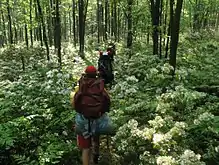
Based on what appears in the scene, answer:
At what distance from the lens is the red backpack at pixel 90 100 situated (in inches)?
221

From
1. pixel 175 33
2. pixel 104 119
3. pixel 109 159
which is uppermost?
pixel 175 33

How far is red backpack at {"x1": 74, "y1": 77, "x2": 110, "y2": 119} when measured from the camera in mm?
5605

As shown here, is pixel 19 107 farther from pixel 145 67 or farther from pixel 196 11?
pixel 196 11

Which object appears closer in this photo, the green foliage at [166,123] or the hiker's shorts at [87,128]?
the hiker's shorts at [87,128]

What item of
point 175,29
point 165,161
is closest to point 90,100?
point 165,161

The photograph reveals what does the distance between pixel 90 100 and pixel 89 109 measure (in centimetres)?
17

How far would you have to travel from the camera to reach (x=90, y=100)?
5.61m

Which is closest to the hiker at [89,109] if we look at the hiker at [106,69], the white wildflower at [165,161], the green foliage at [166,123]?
the green foliage at [166,123]

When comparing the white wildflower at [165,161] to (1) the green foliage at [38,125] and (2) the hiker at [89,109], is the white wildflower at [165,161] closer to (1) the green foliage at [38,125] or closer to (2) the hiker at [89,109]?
(2) the hiker at [89,109]

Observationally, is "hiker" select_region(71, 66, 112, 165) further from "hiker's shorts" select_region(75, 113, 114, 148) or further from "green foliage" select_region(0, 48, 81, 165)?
"green foliage" select_region(0, 48, 81, 165)

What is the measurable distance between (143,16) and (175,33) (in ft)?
38.3

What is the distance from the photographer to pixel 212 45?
24.3 meters

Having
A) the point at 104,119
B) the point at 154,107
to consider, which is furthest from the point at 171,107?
the point at 104,119

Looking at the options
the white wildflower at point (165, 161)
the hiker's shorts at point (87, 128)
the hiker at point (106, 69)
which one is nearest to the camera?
the white wildflower at point (165, 161)
